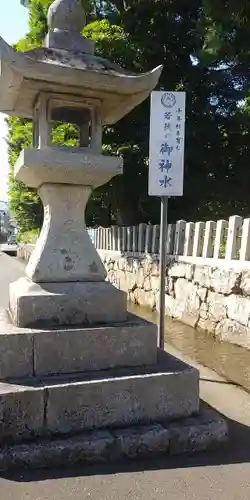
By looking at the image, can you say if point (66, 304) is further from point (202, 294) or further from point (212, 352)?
point (202, 294)

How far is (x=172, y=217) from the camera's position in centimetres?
1102

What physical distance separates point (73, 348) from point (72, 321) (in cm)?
23

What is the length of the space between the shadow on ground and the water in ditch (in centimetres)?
129

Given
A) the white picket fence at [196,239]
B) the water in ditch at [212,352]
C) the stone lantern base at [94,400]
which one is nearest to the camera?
the stone lantern base at [94,400]

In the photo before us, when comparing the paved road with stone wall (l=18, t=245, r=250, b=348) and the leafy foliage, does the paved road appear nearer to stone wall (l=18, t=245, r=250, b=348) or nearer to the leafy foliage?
stone wall (l=18, t=245, r=250, b=348)

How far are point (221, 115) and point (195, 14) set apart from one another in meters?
2.37

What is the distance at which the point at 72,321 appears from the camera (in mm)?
3174

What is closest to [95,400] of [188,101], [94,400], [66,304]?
[94,400]

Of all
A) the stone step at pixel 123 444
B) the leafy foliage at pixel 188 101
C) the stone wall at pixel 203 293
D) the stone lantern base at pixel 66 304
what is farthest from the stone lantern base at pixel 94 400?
the leafy foliage at pixel 188 101

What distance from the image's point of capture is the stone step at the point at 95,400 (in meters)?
2.70

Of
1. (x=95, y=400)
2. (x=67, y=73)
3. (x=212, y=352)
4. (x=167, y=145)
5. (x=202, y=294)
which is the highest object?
(x=67, y=73)

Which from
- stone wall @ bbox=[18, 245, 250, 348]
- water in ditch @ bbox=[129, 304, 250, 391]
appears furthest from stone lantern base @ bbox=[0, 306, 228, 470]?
stone wall @ bbox=[18, 245, 250, 348]

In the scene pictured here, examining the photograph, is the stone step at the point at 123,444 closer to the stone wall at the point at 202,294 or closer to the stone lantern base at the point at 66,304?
the stone lantern base at the point at 66,304

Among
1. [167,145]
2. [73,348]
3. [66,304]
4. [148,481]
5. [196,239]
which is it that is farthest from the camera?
[196,239]
